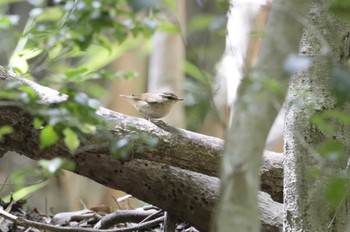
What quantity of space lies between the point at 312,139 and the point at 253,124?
0.85 meters

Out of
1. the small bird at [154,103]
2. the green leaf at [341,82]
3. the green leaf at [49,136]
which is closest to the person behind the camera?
the green leaf at [341,82]

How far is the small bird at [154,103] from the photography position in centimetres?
251

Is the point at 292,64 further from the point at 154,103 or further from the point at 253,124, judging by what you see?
the point at 154,103

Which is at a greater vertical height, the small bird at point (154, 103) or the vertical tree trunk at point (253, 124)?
the small bird at point (154, 103)

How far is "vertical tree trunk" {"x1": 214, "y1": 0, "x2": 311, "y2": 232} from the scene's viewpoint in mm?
1318

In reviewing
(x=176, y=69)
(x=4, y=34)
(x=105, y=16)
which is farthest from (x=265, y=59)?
(x=176, y=69)

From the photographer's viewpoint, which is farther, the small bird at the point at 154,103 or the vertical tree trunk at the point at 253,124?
the small bird at the point at 154,103

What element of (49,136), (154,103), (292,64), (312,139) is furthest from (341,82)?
(154,103)

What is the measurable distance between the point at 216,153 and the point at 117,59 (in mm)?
3766

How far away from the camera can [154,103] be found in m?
2.51

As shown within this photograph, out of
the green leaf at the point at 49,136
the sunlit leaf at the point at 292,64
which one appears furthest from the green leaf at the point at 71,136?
the sunlit leaf at the point at 292,64

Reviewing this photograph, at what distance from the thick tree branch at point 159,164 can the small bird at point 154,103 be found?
0.12 meters

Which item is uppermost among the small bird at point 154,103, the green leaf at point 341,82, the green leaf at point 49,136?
the small bird at point 154,103

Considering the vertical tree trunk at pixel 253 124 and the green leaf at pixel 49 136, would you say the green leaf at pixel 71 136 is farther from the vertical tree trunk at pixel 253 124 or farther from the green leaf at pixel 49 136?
the vertical tree trunk at pixel 253 124
